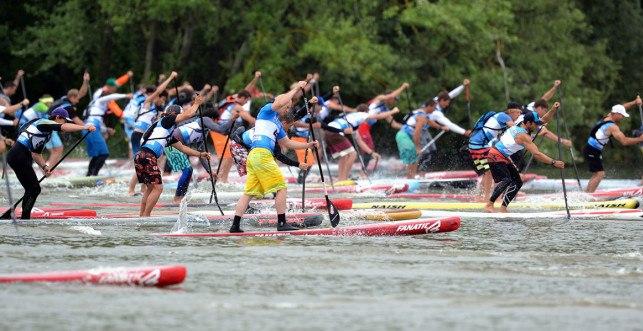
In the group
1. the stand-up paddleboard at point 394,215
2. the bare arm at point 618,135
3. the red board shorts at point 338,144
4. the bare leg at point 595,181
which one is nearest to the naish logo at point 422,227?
the stand-up paddleboard at point 394,215

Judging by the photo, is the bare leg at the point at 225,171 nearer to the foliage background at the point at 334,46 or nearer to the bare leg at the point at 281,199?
the bare leg at the point at 281,199

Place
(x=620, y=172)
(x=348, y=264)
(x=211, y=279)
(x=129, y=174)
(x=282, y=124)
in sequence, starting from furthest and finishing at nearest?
(x=620, y=172) → (x=129, y=174) → (x=282, y=124) → (x=348, y=264) → (x=211, y=279)

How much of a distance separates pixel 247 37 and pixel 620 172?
973 cm

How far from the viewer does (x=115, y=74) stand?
3800 centimetres

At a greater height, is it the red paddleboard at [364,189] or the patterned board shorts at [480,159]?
the patterned board shorts at [480,159]

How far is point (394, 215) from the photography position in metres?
17.8

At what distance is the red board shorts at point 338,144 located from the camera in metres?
25.9

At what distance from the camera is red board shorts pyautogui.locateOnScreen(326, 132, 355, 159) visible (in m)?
25.9

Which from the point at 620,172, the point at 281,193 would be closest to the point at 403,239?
the point at 281,193

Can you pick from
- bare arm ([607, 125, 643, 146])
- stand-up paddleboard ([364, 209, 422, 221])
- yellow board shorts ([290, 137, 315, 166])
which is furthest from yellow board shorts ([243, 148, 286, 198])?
bare arm ([607, 125, 643, 146])

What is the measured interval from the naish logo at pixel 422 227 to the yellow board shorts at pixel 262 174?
1.52 meters

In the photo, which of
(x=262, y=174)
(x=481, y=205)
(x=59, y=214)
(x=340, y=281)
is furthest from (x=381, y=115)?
(x=340, y=281)

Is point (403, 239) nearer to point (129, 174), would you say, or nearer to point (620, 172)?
point (129, 174)

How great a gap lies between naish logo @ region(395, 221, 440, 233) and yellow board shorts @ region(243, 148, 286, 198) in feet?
4.98
